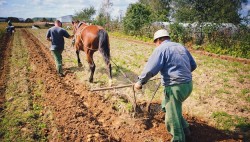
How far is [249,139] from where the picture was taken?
4.13 metres

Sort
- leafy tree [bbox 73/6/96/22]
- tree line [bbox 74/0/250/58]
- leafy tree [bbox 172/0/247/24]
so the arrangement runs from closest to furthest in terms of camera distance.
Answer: tree line [bbox 74/0/250/58] < leafy tree [bbox 172/0/247/24] < leafy tree [bbox 73/6/96/22]

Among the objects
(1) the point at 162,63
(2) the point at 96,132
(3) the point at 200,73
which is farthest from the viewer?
(3) the point at 200,73

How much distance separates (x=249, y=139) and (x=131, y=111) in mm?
2610

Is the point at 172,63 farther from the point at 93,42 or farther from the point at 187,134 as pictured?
the point at 93,42

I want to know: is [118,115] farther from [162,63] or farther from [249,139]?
[249,139]

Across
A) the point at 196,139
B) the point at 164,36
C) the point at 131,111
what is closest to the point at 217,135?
the point at 196,139

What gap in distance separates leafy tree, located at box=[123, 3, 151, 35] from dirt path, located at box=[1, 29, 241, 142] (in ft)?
56.7

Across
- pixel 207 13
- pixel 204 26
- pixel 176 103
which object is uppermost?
pixel 207 13

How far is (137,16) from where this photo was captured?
22922 millimetres

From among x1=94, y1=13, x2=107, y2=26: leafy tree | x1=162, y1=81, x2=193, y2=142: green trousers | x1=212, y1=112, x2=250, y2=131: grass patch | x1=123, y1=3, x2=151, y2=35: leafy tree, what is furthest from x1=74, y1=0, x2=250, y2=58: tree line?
x1=94, y1=13, x2=107, y2=26: leafy tree

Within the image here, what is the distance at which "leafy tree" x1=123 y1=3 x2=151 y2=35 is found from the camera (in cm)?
2247

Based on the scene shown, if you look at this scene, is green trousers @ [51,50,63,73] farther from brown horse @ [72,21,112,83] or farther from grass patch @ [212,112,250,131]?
grass patch @ [212,112,250,131]

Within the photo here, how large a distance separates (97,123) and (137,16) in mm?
19563

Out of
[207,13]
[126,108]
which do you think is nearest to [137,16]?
[207,13]
